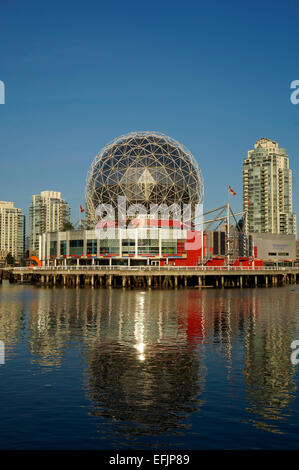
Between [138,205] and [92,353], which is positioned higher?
[138,205]

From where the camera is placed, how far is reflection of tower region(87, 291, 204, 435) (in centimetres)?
1749

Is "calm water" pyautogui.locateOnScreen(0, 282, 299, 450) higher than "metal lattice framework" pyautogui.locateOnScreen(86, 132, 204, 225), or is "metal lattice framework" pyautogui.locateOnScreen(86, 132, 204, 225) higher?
"metal lattice framework" pyautogui.locateOnScreen(86, 132, 204, 225)

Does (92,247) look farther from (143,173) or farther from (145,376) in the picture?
(145,376)

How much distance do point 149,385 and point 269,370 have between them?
6.28m

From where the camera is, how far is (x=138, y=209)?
120 meters

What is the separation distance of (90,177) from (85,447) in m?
115

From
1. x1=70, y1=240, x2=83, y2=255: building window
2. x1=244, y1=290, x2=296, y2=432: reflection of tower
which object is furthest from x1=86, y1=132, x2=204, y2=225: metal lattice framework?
x1=244, y1=290, x2=296, y2=432: reflection of tower

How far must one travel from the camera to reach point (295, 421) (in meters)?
16.8

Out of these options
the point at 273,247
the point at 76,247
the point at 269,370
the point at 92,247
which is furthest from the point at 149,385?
the point at 273,247

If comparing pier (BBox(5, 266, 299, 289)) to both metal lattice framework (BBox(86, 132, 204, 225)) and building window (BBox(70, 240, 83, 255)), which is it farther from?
metal lattice framework (BBox(86, 132, 204, 225))

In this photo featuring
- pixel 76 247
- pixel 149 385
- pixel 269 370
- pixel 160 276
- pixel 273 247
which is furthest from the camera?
pixel 273 247
